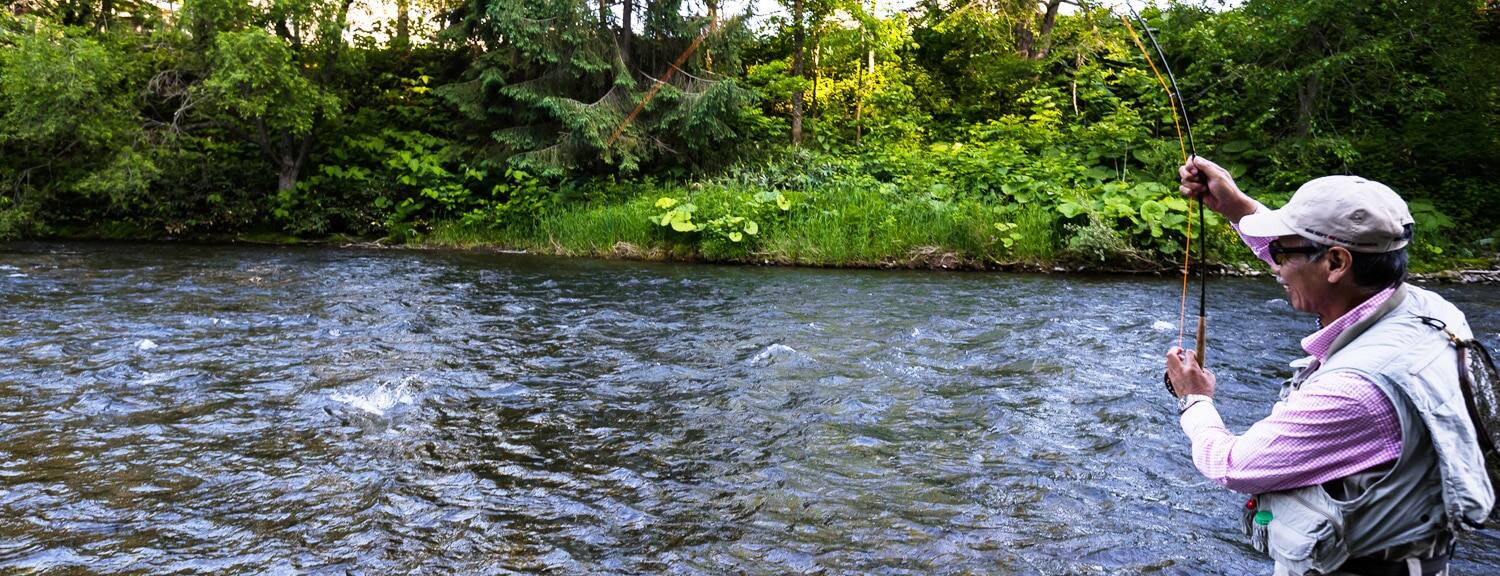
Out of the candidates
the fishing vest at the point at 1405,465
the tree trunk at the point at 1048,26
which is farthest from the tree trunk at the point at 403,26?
the fishing vest at the point at 1405,465

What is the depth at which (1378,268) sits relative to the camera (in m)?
2.02

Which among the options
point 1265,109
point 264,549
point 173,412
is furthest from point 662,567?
point 1265,109

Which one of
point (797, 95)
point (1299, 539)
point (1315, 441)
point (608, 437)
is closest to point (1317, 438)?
point (1315, 441)

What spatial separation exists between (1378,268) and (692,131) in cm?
1642

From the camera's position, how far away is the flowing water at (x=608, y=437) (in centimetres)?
376

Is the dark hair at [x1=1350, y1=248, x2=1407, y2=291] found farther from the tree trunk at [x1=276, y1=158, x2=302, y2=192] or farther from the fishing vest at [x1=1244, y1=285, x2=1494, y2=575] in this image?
the tree trunk at [x1=276, y1=158, x2=302, y2=192]

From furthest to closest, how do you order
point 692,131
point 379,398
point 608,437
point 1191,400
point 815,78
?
point 815,78
point 692,131
point 379,398
point 608,437
point 1191,400

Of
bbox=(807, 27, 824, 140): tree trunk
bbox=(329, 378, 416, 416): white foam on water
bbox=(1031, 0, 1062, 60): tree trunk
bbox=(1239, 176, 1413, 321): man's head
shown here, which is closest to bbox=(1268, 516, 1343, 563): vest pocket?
bbox=(1239, 176, 1413, 321): man's head

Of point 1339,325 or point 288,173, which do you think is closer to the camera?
point 1339,325

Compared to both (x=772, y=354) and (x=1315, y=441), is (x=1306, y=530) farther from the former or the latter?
(x=772, y=354)

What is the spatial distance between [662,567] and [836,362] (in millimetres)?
3832

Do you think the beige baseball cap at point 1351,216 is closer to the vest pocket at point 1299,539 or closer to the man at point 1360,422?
the man at point 1360,422

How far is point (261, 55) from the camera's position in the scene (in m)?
16.1

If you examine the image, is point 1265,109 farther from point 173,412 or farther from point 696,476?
point 173,412
